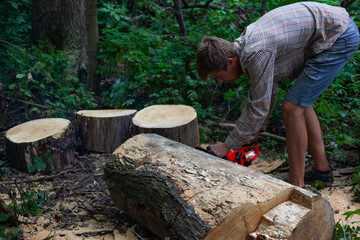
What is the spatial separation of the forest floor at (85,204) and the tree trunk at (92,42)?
198 cm

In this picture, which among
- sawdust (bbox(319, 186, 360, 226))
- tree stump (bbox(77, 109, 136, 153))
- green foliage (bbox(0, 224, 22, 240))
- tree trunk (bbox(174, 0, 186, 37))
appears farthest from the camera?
tree trunk (bbox(174, 0, 186, 37))

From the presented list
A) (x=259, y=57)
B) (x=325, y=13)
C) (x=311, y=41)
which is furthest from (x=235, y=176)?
(x=325, y=13)

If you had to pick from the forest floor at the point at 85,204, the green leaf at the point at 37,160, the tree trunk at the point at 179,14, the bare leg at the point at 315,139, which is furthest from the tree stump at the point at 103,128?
the tree trunk at the point at 179,14

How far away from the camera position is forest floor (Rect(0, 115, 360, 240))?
2.33 metres

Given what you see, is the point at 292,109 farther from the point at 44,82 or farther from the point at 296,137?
the point at 44,82

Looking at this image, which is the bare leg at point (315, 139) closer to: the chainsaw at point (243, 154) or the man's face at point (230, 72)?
the chainsaw at point (243, 154)

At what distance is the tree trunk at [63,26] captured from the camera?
16.7ft

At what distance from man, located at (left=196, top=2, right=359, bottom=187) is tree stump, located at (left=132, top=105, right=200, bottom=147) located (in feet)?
2.50

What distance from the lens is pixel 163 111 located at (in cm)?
350

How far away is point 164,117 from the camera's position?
335cm

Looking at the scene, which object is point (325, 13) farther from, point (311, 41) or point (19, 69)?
point (19, 69)

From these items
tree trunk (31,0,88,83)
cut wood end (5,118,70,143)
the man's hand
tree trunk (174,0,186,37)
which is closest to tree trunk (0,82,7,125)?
cut wood end (5,118,70,143)

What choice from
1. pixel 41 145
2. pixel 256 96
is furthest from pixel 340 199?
pixel 41 145

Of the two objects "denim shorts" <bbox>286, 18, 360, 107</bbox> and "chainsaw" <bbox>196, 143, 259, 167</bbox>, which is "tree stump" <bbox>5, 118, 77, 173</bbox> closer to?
"chainsaw" <bbox>196, 143, 259, 167</bbox>
